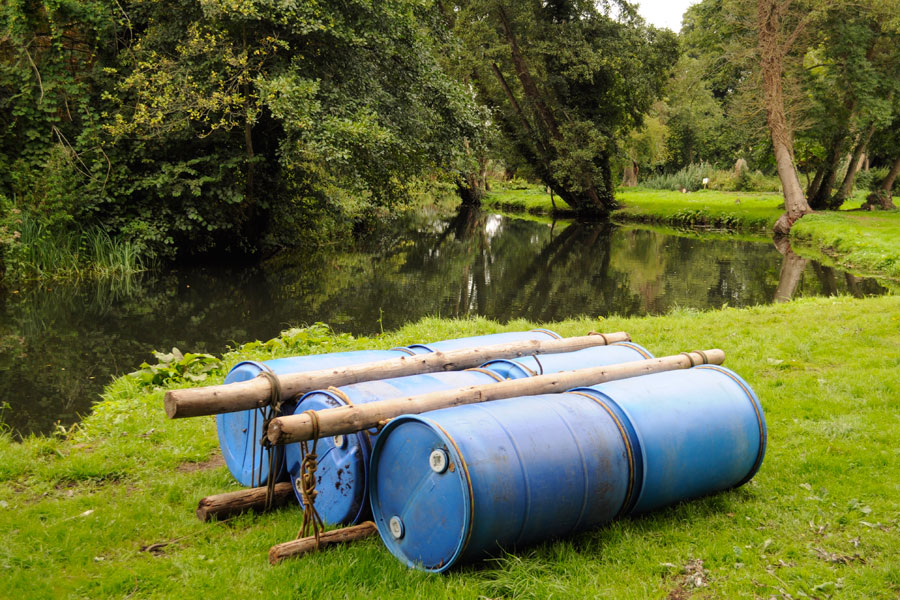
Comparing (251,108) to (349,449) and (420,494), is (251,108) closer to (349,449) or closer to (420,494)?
(349,449)

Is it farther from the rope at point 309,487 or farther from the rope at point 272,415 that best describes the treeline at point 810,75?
the rope at point 309,487

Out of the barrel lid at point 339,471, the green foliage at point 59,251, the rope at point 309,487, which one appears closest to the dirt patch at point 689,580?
the barrel lid at point 339,471

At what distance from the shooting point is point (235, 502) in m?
4.53

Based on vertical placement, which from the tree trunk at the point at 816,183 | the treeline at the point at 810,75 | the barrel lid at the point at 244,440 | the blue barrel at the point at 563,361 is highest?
the treeline at the point at 810,75

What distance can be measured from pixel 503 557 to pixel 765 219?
28089 millimetres

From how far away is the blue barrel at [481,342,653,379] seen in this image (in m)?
5.10

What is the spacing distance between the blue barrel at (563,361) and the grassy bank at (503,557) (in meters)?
1.21

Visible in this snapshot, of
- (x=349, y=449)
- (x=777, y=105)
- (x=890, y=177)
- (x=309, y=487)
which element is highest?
(x=777, y=105)

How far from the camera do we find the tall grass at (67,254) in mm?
15250

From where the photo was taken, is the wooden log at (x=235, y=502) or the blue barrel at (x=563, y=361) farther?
the blue barrel at (x=563, y=361)

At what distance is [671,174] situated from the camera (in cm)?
4662

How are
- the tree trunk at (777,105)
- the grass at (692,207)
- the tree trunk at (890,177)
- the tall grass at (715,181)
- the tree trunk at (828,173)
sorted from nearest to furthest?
the tree trunk at (777,105)
the tree trunk at (828,173)
the tree trunk at (890,177)
the grass at (692,207)
the tall grass at (715,181)

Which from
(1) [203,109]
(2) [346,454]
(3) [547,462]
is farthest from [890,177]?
(2) [346,454]

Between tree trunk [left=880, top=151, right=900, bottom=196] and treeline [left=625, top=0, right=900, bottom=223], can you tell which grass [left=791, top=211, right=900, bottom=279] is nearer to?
treeline [left=625, top=0, right=900, bottom=223]
